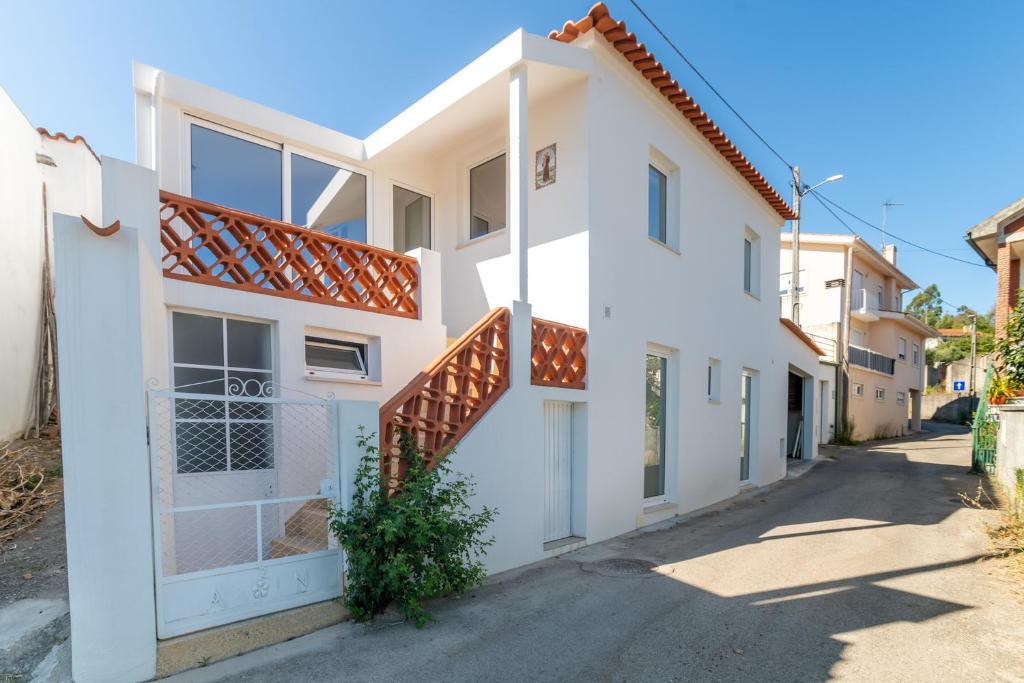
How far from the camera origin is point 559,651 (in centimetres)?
386

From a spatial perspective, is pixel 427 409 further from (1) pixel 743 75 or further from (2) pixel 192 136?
(1) pixel 743 75

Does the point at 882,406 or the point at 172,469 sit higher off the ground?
the point at 172,469

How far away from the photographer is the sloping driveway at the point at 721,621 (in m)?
3.56

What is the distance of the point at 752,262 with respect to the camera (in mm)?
11859

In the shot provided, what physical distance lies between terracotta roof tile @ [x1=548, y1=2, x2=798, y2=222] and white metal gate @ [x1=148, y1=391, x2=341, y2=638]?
5.63 metres

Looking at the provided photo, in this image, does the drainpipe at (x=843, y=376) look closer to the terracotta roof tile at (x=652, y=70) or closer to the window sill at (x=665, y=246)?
the terracotta roof tile at (x=652, y=70)

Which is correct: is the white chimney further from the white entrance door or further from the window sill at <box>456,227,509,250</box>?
the white entrance door

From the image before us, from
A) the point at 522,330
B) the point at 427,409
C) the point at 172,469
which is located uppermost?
the point at 522,330

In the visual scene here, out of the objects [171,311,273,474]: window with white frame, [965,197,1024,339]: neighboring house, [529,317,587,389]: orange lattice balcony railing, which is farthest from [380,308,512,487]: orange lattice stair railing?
[965,197,1024,339]: neighboring house

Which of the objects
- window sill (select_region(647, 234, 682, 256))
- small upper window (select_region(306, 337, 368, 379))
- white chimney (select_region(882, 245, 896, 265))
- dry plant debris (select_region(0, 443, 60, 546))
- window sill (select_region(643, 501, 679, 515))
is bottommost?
window sill (select_region(643, 501, 679, 515))

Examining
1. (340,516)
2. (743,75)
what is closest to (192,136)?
(340,516)

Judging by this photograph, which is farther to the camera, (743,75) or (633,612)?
(743,75)

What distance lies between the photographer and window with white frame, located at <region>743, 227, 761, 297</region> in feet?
37.9

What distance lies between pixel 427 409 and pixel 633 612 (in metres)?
2.65
